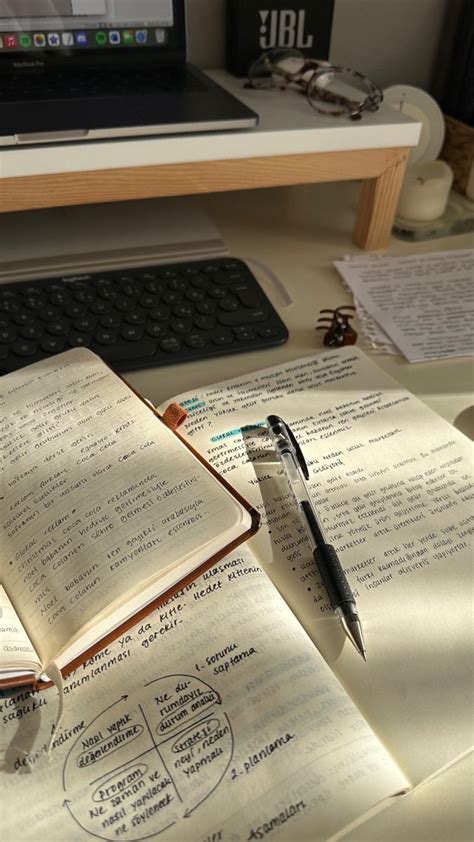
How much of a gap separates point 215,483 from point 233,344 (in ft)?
0.73

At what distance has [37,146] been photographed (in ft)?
2.16

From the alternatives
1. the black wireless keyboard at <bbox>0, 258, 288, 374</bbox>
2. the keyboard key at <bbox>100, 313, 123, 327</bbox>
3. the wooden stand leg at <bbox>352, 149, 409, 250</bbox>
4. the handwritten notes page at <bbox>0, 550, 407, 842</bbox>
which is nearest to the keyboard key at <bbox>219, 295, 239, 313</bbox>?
the black wireless keyboard at <bbox>0, 258, 288, 374</bbox>

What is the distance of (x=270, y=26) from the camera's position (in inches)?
35.4

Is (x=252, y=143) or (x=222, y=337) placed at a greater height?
(x=252, y=143)

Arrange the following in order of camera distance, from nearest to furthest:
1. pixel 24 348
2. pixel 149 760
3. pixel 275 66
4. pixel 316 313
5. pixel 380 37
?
pixel 149 760 → pixel 24 348 → pixel 316 313 → pixel 275 66 → pixel 380 37

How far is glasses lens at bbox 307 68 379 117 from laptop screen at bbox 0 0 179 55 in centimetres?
17

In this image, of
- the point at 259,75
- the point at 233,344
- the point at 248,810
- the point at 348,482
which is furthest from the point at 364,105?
the point at 248,810

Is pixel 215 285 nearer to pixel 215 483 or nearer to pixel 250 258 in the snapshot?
pixel 250 258

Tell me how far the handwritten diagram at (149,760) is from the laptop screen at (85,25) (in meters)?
0.68

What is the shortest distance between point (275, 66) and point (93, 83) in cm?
23

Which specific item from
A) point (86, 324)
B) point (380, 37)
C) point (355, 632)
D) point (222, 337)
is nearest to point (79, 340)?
point (86, 324)

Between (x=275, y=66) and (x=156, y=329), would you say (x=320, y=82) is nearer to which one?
(x=275, y=66)

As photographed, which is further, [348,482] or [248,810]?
[348,482]

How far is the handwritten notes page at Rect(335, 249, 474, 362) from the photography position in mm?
706
